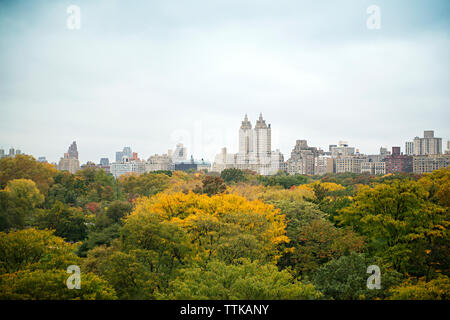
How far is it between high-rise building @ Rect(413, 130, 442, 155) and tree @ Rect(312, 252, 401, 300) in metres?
137

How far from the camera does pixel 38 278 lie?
50.1ft

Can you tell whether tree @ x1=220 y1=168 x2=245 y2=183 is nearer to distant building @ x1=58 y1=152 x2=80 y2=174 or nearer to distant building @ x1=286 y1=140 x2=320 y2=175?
distant building @ x1=58 y1=152 x2=80 y2=174

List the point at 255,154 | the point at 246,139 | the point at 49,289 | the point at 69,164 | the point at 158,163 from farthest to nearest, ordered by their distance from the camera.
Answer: the point at 158,163 → the point at 246,139 → the point at 255,154 → the point at 69,164 → the point at 49,289

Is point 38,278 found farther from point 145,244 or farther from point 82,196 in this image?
point 82,196

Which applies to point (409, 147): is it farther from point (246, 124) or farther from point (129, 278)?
point (129, 278)

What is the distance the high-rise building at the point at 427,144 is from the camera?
14005cm

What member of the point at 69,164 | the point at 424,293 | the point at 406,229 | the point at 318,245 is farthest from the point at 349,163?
the point at 424,293

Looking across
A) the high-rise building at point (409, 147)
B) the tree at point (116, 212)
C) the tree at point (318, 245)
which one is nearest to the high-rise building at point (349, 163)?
the high-rise building at point (409, 147)

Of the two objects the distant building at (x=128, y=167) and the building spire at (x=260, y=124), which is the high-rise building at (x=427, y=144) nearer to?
the building spire at (x=260, y=124)

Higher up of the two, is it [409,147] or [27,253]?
[409,147]

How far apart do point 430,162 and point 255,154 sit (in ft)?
224

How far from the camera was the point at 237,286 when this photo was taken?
15.6 metres

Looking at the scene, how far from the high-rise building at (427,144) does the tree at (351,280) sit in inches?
5381
